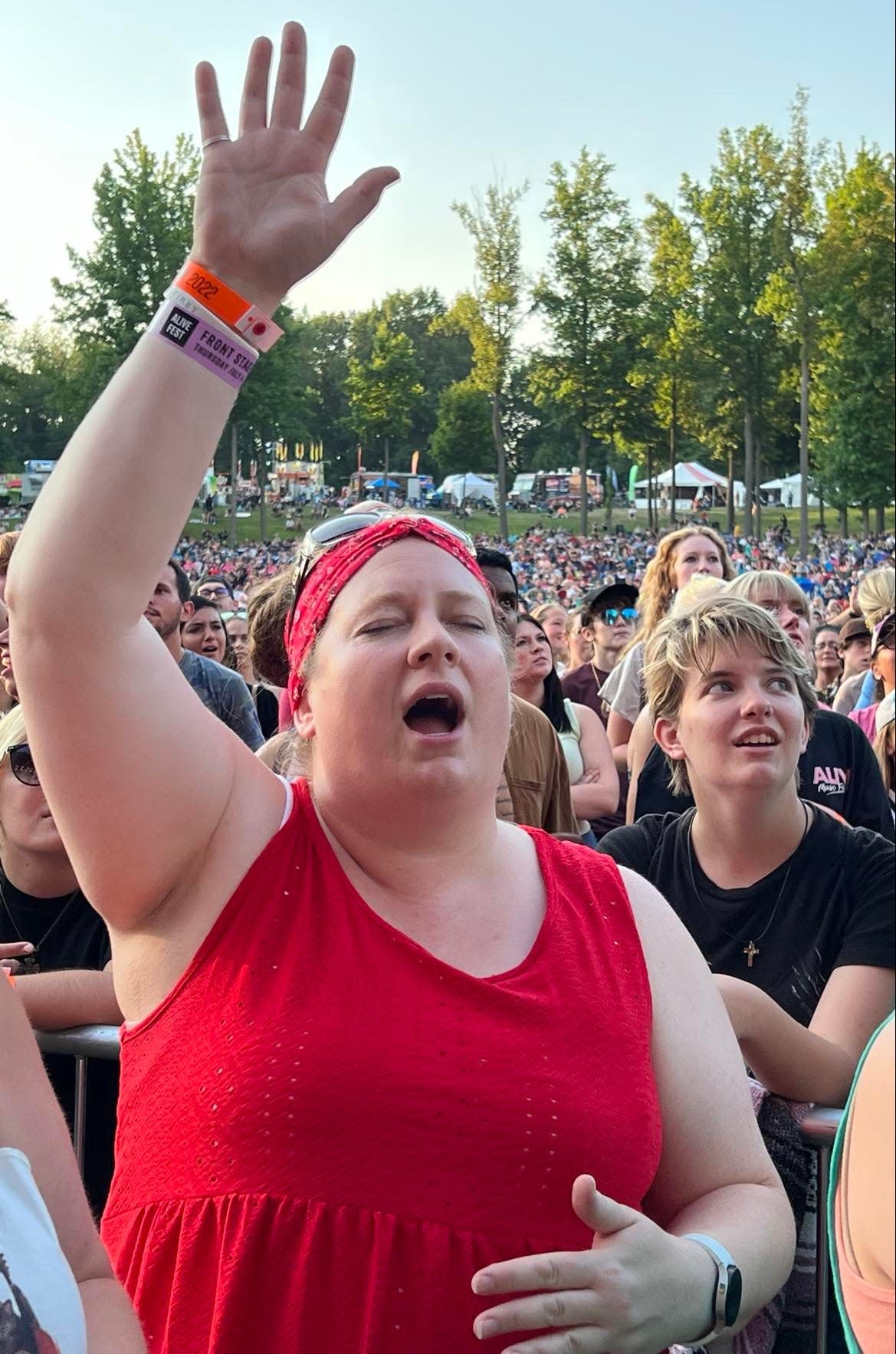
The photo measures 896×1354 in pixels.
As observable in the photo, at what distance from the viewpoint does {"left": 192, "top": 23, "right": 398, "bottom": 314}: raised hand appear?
151cm

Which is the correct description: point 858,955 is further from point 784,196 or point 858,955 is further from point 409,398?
point 409,398

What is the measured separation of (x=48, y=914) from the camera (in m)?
2.85

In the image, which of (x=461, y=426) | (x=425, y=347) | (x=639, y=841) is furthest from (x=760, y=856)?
(x=425, y=347)

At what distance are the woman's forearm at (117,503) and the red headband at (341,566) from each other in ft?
1.28

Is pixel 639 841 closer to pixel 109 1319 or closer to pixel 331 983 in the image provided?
pixel 331 983

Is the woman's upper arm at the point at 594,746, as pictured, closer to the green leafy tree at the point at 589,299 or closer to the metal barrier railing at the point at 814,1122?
the metal barrier railing at the point at 814,1122

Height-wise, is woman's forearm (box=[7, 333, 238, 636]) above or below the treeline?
below

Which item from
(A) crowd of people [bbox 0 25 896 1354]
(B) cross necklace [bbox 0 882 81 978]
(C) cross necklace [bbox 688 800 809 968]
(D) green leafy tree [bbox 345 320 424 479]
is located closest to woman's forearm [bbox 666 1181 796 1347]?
(A) crowd of people [bbox 0 25 896 1354]

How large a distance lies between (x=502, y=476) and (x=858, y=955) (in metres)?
48.0

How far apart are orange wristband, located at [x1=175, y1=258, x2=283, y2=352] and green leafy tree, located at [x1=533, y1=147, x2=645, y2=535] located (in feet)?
157

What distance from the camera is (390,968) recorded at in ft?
5.06

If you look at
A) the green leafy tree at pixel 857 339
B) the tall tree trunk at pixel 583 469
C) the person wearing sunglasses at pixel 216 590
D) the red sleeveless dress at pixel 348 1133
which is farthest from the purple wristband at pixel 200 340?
the tall tree trunk at pixel 583 469

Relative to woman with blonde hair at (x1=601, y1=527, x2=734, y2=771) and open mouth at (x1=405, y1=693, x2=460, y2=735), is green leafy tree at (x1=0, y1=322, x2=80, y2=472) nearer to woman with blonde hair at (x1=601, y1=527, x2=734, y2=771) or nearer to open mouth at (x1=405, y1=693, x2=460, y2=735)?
woman with blonde hair at (x1=601, y1=527, x2=734, y2=771)

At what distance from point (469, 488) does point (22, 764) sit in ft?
219
